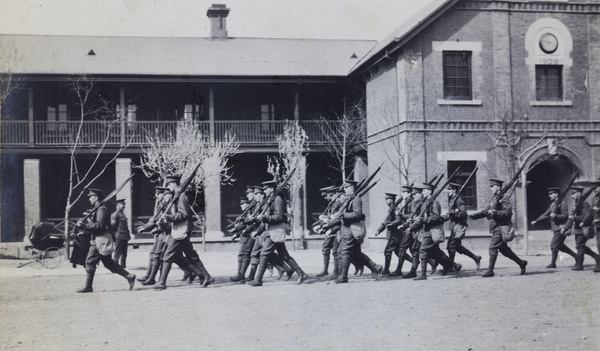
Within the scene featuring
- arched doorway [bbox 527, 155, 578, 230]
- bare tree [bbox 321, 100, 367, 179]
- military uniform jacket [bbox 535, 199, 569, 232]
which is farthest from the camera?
bare tree [bbox 321, 100, 367, 179]

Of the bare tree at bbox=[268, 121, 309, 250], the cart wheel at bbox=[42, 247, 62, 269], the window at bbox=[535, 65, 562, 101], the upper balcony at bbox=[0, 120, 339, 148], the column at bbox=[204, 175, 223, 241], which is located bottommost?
the cart wheel at bbox=[42, 247, 62, 269]

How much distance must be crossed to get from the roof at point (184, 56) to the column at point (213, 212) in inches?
163

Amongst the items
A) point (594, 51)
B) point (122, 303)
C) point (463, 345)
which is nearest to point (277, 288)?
point (122, 303)

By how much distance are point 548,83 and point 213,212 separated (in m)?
12.0

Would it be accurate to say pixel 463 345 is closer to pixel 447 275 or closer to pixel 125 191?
pixel 447 275

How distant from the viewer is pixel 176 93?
25.2 m

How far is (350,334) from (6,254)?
15.9 metres

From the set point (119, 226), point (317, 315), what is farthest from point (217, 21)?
point (317, 315)

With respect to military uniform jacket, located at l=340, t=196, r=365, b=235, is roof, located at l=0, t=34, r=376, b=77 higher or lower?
higher

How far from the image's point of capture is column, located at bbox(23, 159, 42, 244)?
2222 cm

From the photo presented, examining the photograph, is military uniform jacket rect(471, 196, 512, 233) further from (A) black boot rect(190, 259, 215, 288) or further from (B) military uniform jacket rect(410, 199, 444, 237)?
(A) black boot rect(190, 259, 215, 288)

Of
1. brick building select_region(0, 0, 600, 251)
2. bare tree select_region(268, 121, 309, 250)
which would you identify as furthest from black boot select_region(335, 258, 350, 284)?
bare tree select_region(268, 121, 309, 250)

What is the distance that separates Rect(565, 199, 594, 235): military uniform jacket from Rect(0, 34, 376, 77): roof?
12123mm

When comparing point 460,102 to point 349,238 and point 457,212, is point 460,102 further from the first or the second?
point 349,238
